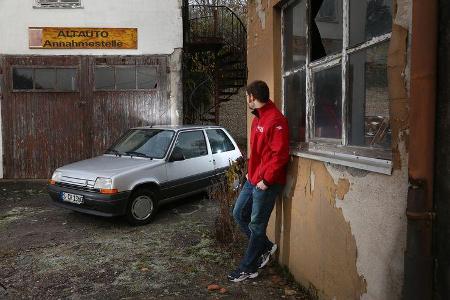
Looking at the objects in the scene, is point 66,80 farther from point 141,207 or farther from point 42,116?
point 141,207

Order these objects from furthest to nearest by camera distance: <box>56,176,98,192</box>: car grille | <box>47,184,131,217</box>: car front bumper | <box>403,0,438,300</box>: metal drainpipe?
<box>56,176,98,192</box>: car grille
<box>47,184,131,217</box>: car front bumper
<box>403,0,438,300</box>: metal drainpipe

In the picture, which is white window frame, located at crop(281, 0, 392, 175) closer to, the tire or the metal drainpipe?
the metal drainpipe

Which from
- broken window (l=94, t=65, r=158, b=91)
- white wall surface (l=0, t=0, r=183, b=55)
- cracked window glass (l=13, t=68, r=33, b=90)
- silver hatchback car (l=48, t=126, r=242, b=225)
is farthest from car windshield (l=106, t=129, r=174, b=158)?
cracked window glass (l=13, t=68, r=33, b=90)

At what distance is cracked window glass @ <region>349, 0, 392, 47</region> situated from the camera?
2659mm

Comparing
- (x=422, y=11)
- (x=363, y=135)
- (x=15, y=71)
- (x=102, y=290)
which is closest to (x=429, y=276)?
(x=363, y=135)

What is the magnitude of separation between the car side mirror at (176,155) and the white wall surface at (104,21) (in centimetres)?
473

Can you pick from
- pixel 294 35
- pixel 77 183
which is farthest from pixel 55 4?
pixel 294 35

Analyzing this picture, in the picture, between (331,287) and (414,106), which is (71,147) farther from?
(414,106)

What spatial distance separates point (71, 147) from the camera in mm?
11273

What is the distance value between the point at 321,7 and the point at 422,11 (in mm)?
1579

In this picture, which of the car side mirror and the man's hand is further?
the car side mirror

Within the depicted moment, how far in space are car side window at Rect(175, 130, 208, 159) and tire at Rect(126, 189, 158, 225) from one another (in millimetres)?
1094

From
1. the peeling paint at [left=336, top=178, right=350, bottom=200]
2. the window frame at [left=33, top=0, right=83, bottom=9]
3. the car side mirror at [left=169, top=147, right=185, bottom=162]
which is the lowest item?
the car side mirror at [left=169, top=147, right=185, bottom=162]

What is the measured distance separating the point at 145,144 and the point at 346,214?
4958 millimetres
